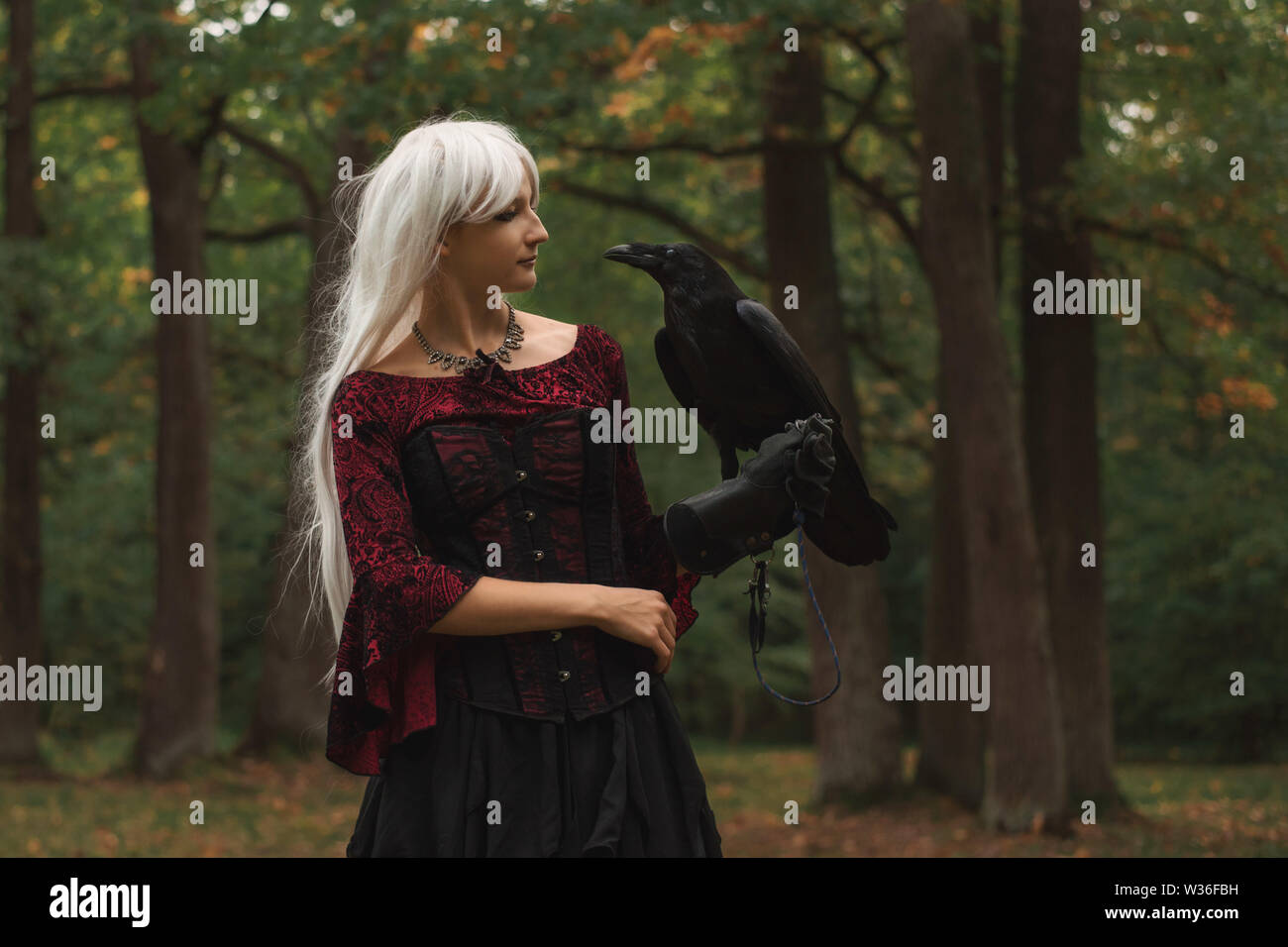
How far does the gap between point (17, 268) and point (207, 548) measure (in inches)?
124

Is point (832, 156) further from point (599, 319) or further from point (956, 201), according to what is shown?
point (599, 319)

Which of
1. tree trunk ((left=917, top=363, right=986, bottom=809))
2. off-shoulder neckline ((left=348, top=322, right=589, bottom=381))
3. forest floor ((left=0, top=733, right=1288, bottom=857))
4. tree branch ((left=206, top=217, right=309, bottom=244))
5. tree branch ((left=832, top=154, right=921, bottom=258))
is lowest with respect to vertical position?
forest floor ((left=0, top=733, right=1288, bottom=857))

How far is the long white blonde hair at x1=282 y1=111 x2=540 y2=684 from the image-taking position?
7.70ft

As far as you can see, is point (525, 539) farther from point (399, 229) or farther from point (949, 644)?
point (949, 644)

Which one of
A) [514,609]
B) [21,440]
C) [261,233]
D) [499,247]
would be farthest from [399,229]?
[261,233]

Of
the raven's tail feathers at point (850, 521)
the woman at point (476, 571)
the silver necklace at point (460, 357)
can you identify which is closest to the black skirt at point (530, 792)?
the woman at point (476, 571)

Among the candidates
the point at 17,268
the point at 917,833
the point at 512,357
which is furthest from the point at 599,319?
the point at 512,357

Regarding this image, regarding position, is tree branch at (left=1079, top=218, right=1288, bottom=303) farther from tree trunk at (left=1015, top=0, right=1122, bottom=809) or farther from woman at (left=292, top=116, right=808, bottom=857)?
woman at (left=292, top=116, right=808, bottom=857)

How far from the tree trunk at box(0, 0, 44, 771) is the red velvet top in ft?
40.6

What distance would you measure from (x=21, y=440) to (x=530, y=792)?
43.4ft

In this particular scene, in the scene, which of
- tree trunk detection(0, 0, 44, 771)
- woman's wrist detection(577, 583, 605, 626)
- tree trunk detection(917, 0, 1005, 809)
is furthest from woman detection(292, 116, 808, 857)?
tree trunk detection(0, 0, 44, 771)

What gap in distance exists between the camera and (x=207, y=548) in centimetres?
1352

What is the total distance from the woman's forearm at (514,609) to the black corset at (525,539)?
0.36ft

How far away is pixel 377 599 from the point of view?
228 cm
